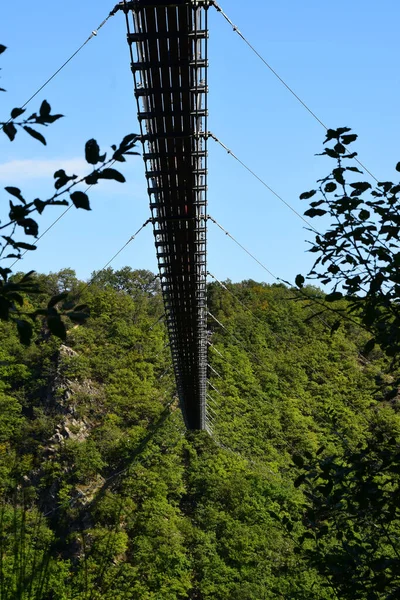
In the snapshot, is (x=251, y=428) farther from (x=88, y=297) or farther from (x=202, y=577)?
(x=88, y=297)

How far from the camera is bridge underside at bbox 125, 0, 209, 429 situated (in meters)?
7.04

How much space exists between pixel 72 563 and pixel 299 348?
1191 centimetres

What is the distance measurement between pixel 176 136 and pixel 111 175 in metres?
6.73

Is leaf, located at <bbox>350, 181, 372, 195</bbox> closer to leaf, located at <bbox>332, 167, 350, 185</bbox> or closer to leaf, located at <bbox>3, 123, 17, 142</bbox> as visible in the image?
leaf, located at <bbox>332, 167, 350, 185</bbox>

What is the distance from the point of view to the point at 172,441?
18.4 meters

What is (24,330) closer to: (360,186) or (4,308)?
(4,308)

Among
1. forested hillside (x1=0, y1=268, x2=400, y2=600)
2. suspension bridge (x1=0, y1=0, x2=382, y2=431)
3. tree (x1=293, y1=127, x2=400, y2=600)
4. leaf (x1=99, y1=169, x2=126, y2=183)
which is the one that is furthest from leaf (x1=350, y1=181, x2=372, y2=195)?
forested hillside (x1=0, y1=268, x2=400, y2=600)

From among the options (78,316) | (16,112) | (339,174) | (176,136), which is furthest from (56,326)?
(176,136)

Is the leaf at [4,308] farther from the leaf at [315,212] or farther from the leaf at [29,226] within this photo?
the leaf at [315,212]

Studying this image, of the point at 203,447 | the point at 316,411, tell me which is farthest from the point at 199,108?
the point at 316,411

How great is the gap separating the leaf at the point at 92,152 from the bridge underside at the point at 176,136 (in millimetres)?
5866

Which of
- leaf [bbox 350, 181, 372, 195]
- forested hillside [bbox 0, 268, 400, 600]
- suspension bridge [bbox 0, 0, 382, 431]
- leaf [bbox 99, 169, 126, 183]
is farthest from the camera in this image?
forested hillside [bbox 0, 268, 400, 600]

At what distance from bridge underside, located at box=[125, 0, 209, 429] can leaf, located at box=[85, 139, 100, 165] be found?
5.87 m

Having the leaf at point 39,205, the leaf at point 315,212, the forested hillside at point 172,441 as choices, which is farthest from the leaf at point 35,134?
the forested hillside at point 172,441
